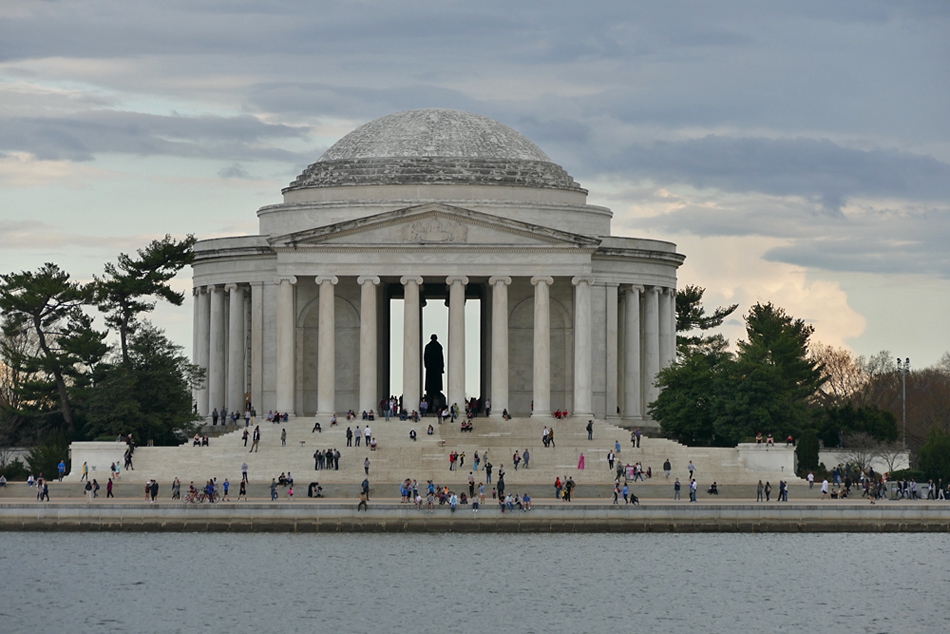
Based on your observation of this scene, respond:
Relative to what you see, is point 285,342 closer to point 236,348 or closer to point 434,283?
point 236,348

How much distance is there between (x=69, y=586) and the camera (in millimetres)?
74500

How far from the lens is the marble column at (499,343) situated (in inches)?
4520

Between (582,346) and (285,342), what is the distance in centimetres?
1772

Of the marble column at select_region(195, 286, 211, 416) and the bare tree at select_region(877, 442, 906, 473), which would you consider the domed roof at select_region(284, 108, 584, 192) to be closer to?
the marble column at select_region(195, 286, 211, 416)

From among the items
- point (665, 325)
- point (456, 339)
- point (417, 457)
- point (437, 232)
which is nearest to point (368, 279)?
point (437, 232)

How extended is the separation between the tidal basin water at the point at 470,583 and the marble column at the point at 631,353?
1296 inches

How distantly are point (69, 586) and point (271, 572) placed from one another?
26.5 feet

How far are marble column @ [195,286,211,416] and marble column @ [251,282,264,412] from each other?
5896 millimetres

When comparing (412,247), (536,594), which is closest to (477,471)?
(412,247)

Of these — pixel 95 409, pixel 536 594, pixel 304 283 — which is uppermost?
pixel 304 283

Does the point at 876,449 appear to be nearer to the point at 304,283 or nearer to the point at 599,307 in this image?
the point at 599,307

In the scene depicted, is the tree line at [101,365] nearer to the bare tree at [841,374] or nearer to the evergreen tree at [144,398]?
the evergreen tree at [144,398]

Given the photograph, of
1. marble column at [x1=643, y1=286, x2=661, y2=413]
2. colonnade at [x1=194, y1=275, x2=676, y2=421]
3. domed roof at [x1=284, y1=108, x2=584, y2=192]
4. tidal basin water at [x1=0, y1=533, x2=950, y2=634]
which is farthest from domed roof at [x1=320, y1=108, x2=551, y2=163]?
tidal basin water at [x1=0, y1=533, x2=950, y2=634]

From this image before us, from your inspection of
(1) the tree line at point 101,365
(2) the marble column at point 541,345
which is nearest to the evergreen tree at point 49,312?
(1) the tree line at point 101,365
